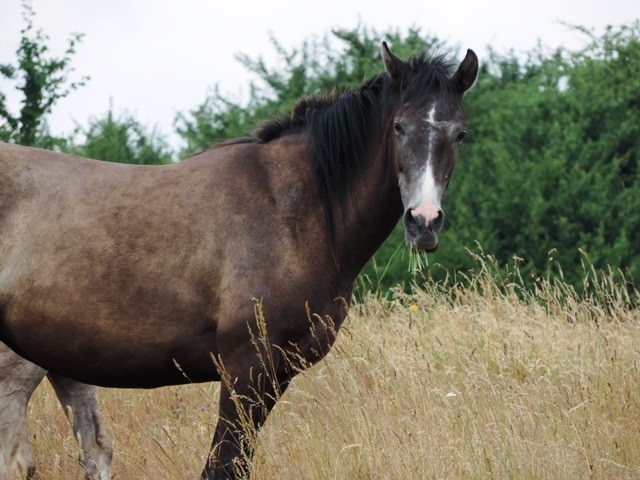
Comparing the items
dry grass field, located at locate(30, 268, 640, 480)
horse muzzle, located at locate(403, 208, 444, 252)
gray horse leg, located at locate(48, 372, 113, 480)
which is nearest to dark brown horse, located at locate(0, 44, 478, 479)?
horse muzzle, located at locate(403, 208, 444, 252)

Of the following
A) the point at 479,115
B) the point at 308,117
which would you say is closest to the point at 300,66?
the point at 479,115

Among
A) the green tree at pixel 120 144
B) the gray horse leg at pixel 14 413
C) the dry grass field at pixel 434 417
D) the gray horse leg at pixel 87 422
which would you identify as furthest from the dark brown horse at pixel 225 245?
the green tree at pixel 120 144

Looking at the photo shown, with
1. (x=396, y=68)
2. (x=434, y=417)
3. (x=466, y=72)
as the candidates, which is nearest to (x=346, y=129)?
(x=396, y=68)

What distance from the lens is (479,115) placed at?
57.9 ft

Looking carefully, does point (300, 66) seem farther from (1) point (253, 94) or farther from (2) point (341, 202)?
(2) point (341, 202)

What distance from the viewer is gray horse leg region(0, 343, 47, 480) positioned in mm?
6281

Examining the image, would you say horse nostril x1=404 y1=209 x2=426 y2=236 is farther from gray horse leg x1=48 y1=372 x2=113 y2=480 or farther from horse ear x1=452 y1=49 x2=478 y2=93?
gray horse leg x1=48 y1=372 x2=113 y2=480

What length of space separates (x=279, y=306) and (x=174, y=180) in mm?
860

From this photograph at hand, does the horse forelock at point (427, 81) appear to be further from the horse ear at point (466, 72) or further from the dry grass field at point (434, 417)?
the dry grass field at point (434, 417)

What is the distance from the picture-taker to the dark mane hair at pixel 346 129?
525 cm

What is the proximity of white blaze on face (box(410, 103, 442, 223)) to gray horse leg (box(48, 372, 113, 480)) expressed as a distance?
8.81 feet

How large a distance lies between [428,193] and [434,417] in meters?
1.64

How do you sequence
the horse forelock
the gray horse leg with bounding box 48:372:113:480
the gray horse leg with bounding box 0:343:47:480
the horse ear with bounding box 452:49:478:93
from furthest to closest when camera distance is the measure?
the gray horse leg with bounding box 48:372:113:480 → the gray horse leg with bounding box 0:343:47:480 → the horse ear with bounding box 452:49:478:93 → the horse forelock

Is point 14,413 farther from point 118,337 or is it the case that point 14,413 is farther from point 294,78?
point 294,78
